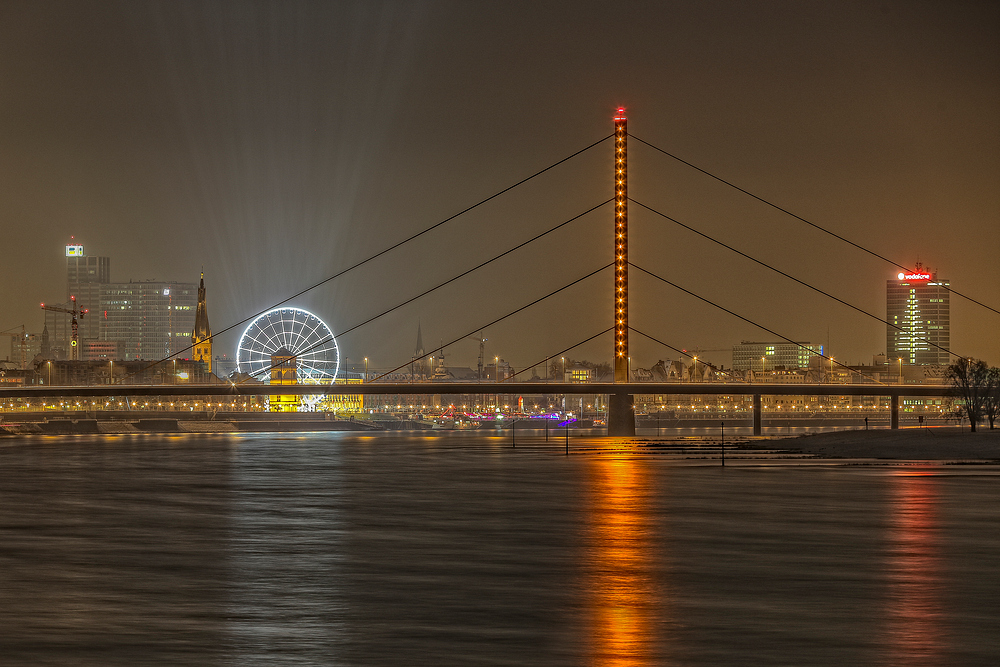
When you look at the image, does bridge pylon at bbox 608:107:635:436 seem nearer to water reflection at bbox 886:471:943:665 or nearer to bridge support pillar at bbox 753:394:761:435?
bridge support pillar at bbox 753:394:761:435

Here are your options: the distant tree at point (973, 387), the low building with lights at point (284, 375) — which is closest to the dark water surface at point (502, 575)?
the distant tree at point (973, 387)

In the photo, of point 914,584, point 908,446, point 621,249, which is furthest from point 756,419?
point 914,584

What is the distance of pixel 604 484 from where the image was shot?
45.5m

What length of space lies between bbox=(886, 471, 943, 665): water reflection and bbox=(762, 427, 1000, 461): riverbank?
3253cm

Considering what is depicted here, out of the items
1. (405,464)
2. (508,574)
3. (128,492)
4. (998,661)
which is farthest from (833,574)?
(405,464)

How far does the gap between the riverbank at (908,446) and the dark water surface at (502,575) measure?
24389mm

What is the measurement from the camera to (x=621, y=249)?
112m

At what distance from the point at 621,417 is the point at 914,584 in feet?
301

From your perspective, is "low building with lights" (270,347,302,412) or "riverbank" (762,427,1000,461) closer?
"riverbank" (762,427,1000,461)

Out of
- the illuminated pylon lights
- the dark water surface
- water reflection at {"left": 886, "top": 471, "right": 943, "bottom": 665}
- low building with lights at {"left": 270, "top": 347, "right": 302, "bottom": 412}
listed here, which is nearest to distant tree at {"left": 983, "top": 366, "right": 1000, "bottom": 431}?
the illuminated pylon lights

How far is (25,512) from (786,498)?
22.7m

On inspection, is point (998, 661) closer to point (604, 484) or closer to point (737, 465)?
point (604, 484)

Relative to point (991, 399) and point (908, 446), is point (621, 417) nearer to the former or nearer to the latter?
point (991, 399)

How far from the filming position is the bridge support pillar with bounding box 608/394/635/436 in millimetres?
110375
